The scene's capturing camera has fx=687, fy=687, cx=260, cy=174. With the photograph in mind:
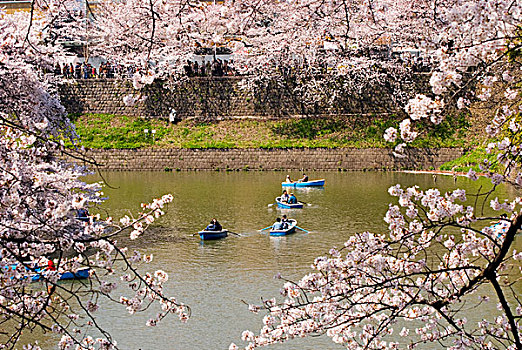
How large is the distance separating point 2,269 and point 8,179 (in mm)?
620

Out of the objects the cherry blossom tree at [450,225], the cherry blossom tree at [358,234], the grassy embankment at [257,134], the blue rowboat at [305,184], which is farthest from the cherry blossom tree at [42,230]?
the grassy embankment at [257,134]


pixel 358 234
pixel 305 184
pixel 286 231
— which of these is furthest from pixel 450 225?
pixel 305 184

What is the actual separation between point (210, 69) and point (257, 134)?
3.78 m

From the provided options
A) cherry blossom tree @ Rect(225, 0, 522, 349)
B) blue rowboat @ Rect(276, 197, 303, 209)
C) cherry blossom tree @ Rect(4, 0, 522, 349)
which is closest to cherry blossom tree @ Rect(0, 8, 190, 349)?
cherry blossom tree @ Rect(4, 0, 522, 349)

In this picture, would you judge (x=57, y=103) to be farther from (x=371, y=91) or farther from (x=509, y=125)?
(x=371, y=91)

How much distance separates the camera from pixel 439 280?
3.91 metres

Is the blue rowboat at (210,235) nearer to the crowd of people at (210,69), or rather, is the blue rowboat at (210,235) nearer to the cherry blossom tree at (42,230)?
the cherry blossom tree at (42,230)

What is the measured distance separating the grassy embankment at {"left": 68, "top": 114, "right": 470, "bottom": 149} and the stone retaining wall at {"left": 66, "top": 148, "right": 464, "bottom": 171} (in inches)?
10.3

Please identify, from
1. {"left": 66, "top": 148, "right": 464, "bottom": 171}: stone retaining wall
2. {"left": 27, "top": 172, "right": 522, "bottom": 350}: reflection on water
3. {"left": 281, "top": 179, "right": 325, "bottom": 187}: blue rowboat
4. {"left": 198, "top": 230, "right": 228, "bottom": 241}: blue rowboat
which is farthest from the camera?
{"left": 66, "top": 148, "right": 464, "bottom": 171}: stone retaining wall

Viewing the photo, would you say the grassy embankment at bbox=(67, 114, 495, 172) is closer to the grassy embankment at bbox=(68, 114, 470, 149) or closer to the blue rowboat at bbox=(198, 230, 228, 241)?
the grassy embankment at bbox=(68, 114, 470, 149)

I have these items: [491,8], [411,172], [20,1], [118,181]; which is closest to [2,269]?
[491,8]

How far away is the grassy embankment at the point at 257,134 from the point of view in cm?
2203

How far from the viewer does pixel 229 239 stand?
39.8 ft

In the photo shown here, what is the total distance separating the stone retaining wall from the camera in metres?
21.4
